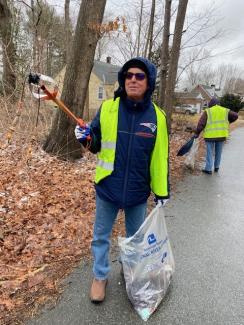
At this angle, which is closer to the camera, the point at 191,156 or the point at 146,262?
the point at 146,262

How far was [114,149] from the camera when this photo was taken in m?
2.62

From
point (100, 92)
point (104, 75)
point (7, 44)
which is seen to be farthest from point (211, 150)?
point (100, 92)

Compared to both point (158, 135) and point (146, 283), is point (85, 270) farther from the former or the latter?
point (158, 135)

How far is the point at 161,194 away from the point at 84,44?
4.88m

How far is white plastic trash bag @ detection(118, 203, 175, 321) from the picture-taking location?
267 centimetres

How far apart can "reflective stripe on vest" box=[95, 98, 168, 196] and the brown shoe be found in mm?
1005

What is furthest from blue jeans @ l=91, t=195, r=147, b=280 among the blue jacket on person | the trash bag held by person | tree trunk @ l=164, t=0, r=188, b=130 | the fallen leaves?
tree trunk @ l=164, t=0, r=188, b=130

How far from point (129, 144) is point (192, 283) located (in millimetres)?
1683

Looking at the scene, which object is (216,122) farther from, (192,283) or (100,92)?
(100,92)

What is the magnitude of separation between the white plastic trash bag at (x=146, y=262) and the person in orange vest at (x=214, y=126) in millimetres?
5473

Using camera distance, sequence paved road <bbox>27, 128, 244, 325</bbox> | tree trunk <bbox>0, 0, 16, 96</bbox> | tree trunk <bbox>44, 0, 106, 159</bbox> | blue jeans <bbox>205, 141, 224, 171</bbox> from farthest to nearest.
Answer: tree trunk <bbox>0, 0, 16, 96</bbox> → blue jeans <bbox>205, 141, 224, 171</bbox> → tree trunk <bbox>44, 0, 106, 159</bbox> → paved road <bbox>27, 128, 244, 325</bbox>

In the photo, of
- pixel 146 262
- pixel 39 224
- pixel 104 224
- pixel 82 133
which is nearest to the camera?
pixel 82 133

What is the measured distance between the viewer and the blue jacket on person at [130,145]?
2.58 meters

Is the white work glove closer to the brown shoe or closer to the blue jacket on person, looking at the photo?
the blue jacket on person
